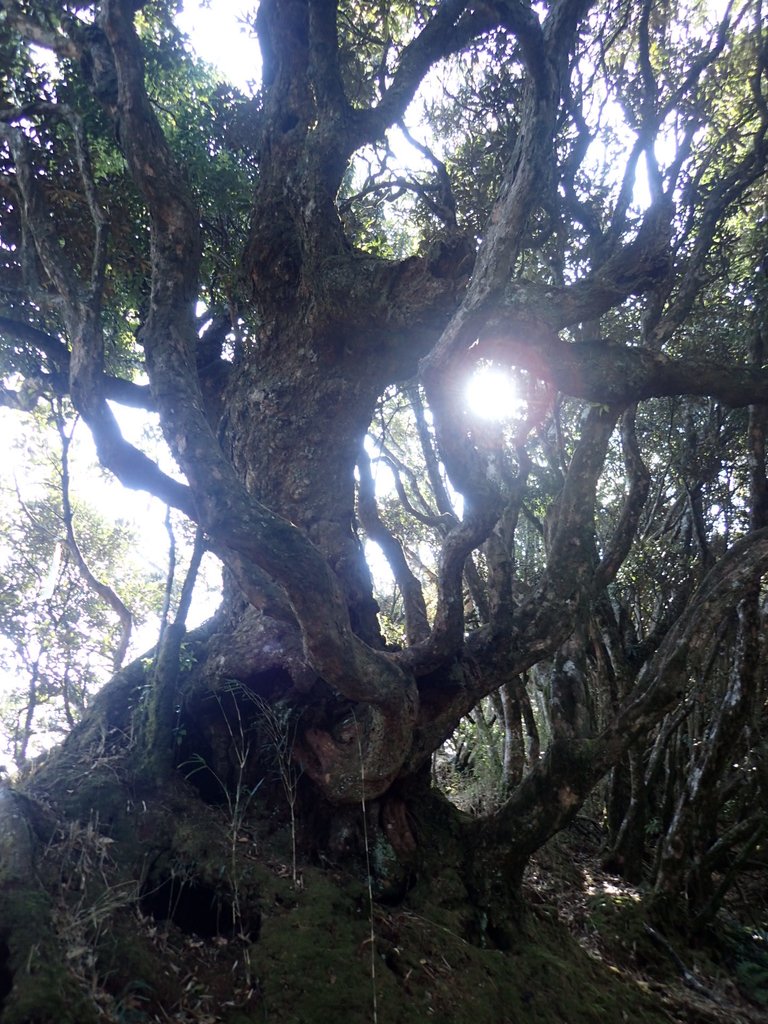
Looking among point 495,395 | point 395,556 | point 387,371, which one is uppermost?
point 495,395

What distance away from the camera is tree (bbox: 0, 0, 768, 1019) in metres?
4.20

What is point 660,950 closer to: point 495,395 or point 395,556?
point 395,556

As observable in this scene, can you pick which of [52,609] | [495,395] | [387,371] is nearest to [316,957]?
[387,371]

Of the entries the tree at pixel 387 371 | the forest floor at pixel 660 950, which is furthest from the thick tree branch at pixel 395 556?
the forest floor at pixel 660 950

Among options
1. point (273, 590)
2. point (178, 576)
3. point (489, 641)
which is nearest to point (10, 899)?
point (273, 590)

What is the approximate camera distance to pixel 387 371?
235 inches

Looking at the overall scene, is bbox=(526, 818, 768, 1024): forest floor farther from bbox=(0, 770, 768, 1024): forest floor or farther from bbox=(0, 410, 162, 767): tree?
bbox=(0, 410, 162, 767): tree

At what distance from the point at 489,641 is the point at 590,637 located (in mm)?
3844

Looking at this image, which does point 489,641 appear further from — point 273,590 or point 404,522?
point 404,522

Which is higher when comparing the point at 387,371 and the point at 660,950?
the point at 387,371

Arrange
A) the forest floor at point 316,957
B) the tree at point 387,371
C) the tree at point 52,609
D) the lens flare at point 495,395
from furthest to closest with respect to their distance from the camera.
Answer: the tree at point 52,609
the lens flare at point 495,395
the tree at point 387,371
the forest floor at point 316,957

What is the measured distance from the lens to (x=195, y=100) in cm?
748

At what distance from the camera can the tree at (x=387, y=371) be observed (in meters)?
4.20

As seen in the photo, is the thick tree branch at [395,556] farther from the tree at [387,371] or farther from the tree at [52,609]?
the tree at [52,609]
